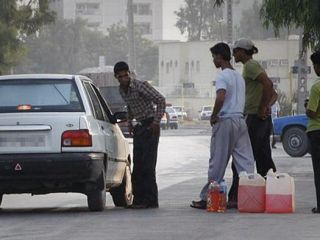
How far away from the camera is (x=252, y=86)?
1475cm

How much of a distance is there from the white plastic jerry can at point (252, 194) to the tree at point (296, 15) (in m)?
6.59

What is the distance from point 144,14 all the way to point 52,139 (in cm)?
14582

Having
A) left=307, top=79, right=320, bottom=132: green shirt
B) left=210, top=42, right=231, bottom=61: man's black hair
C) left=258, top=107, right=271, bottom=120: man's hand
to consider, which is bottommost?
left=258, top=107, right=271, bottom=120: man's hand

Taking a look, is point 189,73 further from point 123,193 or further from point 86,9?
point 123,193

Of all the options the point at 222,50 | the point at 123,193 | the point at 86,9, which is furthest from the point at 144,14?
the point at 222,50

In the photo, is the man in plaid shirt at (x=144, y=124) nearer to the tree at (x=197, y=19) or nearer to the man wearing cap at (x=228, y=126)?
the man wearing cap at (x=228, y=126)

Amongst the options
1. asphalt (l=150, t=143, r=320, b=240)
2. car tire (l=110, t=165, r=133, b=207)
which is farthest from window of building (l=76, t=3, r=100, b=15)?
car tire (l=110, t=165, r=133, b=207)

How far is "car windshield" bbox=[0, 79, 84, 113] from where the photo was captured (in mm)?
13953

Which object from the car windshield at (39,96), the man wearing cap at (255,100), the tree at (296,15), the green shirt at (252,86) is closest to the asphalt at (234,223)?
the man wearing cap at (255,100)

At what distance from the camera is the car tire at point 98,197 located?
13.9 metres

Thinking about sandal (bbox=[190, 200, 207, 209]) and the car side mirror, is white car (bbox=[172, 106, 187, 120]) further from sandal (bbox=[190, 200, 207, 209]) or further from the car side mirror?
sandal (bbox=[190, 200, 207, 209])

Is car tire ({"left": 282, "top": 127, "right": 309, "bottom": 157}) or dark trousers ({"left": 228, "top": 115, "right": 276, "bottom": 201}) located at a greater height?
dark trousers ({"left": 228, "top": 115, "right": 276, "bottom": 201})

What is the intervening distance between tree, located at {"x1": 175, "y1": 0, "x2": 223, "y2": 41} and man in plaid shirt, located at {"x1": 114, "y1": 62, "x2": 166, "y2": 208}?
120 meters

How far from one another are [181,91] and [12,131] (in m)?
88.9
